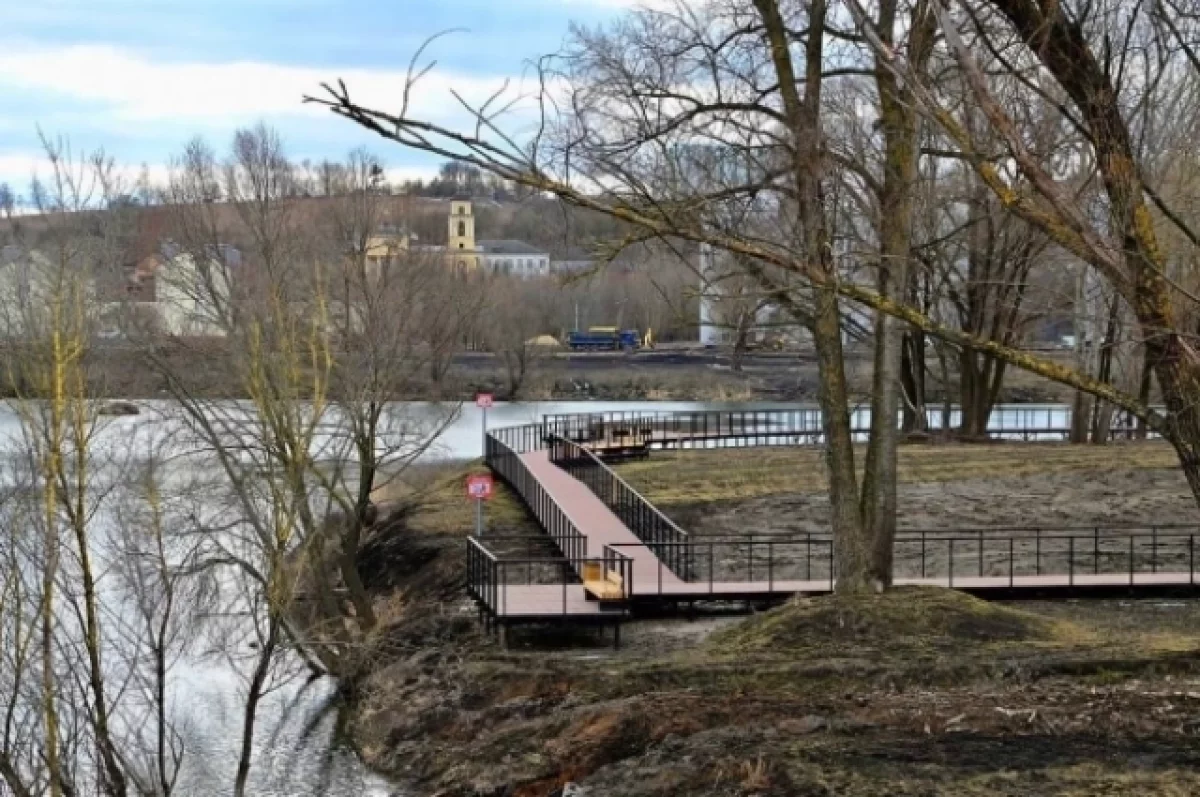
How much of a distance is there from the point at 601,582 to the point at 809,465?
59.0 ft

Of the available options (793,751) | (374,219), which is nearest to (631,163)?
(793,751)

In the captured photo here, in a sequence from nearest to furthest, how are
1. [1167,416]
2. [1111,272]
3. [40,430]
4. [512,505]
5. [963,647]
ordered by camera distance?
[1111,272] < [1167,416] < [963,647] < [40,430] < [512,505]

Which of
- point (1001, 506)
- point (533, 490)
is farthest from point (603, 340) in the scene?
point (1001, 506)

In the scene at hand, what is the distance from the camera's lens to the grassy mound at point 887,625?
12.0 metres

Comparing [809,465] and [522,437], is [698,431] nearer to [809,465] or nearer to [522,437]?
[522,437]

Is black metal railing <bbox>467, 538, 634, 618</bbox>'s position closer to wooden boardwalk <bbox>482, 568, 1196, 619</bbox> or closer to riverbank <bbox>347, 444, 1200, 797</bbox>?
wooden boardwalk <bbox>482, 568, 1196, 619</bbox>

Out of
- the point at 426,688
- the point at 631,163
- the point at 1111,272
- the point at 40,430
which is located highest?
the point at 631,163

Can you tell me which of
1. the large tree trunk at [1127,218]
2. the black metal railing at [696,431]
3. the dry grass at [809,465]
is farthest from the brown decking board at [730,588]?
the black metal railing at [696,431]

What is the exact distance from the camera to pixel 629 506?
23.6 meters

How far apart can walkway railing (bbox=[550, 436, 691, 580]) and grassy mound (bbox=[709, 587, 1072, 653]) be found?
16.7 feet

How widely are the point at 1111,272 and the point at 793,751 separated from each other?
3.09 meters

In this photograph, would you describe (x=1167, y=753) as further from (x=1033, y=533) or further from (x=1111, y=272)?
(x=1033, y=533)

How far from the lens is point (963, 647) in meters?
11.6

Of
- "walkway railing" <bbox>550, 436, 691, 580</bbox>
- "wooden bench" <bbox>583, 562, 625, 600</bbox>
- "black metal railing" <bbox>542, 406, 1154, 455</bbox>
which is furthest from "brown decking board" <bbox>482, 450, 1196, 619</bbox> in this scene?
"black metal railing" <bbox>542, 406, 1154, 455</bbox>
